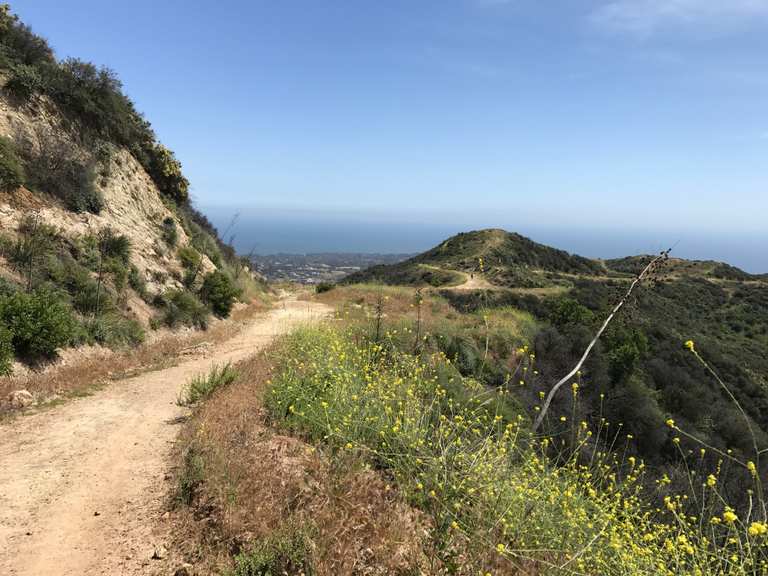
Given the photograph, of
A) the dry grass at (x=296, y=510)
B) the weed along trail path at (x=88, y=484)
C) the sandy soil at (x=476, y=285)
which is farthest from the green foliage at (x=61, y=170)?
the sandy soil at (x=476, y=285)

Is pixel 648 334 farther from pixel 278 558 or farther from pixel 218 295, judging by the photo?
pixel 278 558

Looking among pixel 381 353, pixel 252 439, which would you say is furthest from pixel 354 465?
pixel 381 353

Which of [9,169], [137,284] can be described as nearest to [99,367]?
[137,284]

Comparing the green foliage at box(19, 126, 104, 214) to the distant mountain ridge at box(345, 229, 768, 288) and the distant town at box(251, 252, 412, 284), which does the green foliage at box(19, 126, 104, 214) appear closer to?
the distant town at box(251, 252, 412, 284)

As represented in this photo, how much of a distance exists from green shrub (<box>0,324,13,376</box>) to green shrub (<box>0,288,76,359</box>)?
0.18m

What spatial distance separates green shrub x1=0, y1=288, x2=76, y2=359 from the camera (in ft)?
28.2

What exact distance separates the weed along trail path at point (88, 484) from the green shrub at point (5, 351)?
4.45 ft

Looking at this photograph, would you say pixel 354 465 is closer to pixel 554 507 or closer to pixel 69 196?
pixel 554 507

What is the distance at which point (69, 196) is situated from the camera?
565 inches

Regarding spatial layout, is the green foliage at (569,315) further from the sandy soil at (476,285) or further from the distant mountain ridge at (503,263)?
the distant mountain ridge at (503,263)

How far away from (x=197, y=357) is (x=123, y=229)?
7.35 meters

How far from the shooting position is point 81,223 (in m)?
14.0

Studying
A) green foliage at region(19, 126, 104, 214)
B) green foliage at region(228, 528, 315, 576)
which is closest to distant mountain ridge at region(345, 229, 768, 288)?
green foliage at region(19, 126, 104, 214)

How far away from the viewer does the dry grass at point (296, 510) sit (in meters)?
3.50
